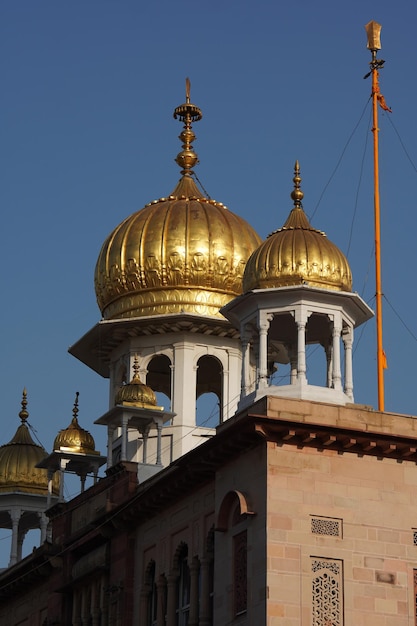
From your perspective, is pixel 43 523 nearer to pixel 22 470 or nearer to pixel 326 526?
pixel 22 470

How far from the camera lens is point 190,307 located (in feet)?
132

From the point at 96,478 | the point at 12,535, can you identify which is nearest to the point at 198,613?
the point at 96,478

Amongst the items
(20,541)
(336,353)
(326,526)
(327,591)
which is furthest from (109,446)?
(327,591)

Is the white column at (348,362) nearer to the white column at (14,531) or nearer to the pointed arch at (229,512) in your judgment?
the pointed arch at (229,512)

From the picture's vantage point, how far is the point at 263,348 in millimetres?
30484

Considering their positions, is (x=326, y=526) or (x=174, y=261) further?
(x=174, y=261)

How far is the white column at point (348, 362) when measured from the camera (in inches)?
1220

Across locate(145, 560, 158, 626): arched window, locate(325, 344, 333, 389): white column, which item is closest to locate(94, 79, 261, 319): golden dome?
locate(325, 344, 333, 389): white column

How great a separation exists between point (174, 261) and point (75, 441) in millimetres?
5135

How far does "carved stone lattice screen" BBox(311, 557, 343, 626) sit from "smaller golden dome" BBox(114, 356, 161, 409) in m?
10.7

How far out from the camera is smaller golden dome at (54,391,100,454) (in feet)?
130

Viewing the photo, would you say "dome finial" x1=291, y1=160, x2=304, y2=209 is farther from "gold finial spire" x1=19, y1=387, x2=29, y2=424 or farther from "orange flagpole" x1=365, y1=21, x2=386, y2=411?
"gold finial spire" x1=19, y1=387, x2=29, y2=424

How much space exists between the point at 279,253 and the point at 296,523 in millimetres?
6066

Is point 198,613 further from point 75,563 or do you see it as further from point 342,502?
point 75,563
